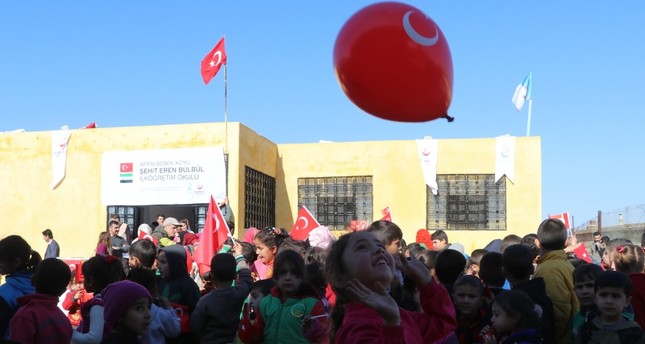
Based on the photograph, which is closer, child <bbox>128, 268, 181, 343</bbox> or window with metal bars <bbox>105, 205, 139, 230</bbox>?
child <bbox>128, 268, 181, 343</bbox>

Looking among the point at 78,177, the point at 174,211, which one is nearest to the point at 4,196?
the point at 78,177

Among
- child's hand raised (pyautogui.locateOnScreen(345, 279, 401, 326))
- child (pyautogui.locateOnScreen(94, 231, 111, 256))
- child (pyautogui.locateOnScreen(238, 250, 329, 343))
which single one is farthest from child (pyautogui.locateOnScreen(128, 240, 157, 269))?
child (pyautogui.locateOnScreen(94, 231, 111, 256))

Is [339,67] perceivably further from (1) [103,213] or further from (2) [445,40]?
(1) [103,213]

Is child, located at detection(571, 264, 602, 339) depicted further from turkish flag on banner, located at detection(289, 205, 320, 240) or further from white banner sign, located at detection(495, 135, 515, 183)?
white banner sign, located at detection(495, 135, 515, 183)

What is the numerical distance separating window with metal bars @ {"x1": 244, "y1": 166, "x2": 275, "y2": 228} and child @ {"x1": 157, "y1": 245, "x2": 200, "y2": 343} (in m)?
13.1

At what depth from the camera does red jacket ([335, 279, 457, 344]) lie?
242cm

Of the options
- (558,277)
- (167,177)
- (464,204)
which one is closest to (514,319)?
(558,277)

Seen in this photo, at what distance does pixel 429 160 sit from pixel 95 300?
16.6 meters

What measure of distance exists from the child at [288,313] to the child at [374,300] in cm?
143

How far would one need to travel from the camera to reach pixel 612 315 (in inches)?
171

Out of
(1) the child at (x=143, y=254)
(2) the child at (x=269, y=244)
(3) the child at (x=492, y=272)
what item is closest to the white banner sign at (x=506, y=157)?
(2) the child at (x=269, y=244)

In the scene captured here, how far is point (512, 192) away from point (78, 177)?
11547mm

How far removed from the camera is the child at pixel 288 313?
4.25 meters

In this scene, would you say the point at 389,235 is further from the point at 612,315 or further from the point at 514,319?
the point at 612,315
